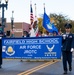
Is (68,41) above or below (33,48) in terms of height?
above

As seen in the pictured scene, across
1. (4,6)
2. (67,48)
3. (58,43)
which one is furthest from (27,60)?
(4,6)

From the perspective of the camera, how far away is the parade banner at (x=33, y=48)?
17.3 meters

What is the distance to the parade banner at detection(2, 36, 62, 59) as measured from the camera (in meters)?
17.3

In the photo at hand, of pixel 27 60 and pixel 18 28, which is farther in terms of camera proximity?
pixel 18 28

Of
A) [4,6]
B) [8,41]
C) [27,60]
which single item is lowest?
[27,60]

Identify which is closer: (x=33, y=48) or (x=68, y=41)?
(x=68, y=41)

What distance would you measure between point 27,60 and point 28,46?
1287 millimetres

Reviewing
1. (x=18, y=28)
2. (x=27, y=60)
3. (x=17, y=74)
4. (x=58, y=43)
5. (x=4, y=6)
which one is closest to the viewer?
(x=17, y=74)

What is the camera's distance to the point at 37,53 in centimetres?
1766

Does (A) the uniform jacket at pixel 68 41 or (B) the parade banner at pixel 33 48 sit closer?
(A) the uniform jacket at pixel 68 41

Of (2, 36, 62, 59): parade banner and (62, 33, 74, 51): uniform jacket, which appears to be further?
(2, 36, 62, 59): parade banner

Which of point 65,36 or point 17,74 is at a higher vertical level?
point 65,36

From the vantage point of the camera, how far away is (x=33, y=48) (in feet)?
58.1

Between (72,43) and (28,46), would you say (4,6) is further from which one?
(72,43)
